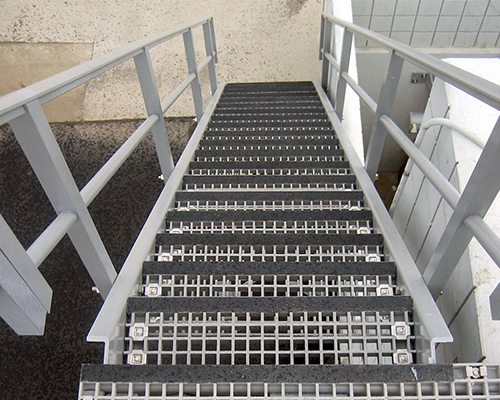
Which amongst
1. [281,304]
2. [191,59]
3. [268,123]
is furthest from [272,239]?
[268,123]

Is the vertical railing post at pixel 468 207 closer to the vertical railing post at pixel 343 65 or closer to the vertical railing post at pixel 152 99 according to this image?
the vertical railing post at pixel 152 99

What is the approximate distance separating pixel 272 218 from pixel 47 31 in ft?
13.6

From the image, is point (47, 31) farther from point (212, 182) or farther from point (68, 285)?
point (212, 182)

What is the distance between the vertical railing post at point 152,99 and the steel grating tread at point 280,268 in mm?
859

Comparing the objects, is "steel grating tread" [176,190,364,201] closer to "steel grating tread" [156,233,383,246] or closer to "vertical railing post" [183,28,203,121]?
"steel grating tread" [156,233,383,246]

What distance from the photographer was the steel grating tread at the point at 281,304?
1.09 m

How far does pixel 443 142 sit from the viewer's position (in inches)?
66.0

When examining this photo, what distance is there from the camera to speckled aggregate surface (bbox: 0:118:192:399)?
2.56m

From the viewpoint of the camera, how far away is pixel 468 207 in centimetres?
91

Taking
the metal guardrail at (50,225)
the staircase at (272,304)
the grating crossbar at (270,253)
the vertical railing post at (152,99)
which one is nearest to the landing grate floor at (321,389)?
the staircase at (272,304)

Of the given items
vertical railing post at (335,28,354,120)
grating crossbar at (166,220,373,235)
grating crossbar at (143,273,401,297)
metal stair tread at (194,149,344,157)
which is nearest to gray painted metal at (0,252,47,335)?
grating crossbar at (143,273,401,297)

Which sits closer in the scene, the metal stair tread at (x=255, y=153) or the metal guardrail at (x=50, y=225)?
the metal guardrail at (x=50, y=225)

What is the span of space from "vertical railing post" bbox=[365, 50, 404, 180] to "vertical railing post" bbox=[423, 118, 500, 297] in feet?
2.47

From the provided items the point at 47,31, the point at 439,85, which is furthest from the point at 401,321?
the point at 47,31
